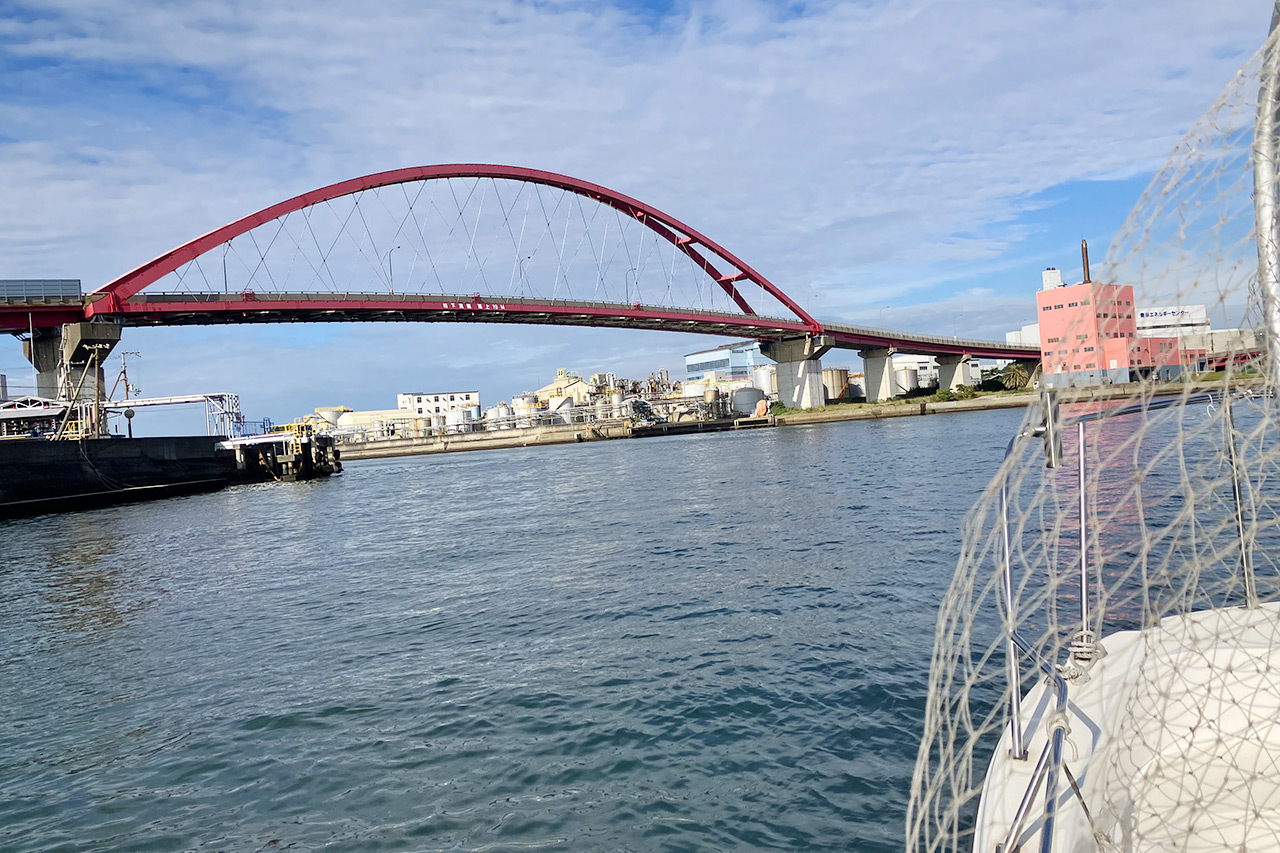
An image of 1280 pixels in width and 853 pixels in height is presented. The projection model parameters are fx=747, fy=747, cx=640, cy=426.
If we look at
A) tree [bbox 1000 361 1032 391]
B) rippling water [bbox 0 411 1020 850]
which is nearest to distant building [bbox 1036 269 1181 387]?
rippling water [bbox 0 411 1020 850]

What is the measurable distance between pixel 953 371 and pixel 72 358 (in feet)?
256

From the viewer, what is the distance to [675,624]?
744 centimetres

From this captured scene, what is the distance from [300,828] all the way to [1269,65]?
550 cm

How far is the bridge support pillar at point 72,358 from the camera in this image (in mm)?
34594

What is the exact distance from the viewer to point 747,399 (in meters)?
84.5

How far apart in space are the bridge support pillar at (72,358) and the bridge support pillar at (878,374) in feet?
214

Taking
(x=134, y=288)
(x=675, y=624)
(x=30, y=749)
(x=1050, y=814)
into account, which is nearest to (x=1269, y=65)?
(x=1050, y=814)

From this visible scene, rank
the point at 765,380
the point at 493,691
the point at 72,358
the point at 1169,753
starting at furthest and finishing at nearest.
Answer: the point at 765,380
the point at 72,358
the point at 493,691
the point at 1169,753

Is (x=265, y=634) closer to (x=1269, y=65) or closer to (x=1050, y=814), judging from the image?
(x=1050, y=814)

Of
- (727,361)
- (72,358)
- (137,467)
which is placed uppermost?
(727,361)

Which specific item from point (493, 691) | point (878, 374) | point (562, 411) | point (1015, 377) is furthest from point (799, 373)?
point (493, 691)

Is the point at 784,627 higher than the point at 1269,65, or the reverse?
the point at 1269,65

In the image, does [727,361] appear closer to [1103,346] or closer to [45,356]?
[45,356]

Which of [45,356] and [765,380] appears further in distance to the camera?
[765,380]
